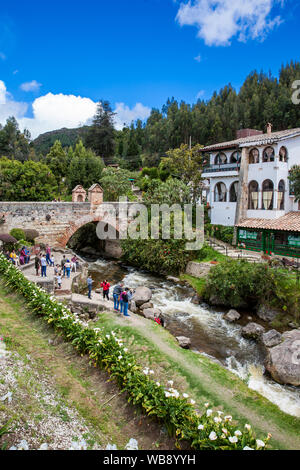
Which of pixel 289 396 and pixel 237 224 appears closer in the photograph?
pixel 289 396

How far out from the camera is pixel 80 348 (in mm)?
9508

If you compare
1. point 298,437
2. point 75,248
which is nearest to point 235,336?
point 298,437

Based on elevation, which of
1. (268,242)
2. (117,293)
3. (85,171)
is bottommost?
(117,293)

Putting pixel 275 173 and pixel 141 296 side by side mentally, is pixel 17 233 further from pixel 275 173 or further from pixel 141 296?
pixel 275 173

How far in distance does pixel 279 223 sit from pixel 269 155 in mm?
6001

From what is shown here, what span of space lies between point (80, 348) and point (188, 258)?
52.8 ft

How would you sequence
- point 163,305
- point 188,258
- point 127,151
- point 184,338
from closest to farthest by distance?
point 184,338, point 163,305, point 188,258, point 127,151

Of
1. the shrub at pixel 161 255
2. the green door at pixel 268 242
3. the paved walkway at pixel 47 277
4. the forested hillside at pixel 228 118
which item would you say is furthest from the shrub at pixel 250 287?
the forested hillside at pixel 228 118

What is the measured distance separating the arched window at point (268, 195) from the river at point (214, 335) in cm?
985

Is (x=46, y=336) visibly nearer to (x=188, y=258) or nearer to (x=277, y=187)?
(x=188, y=258)

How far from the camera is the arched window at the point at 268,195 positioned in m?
25.4

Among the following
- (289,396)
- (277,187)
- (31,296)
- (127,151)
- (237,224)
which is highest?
(127,151)

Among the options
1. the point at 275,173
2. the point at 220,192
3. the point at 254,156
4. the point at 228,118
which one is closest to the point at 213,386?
the point at 275,173

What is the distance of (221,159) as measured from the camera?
30250 mm
